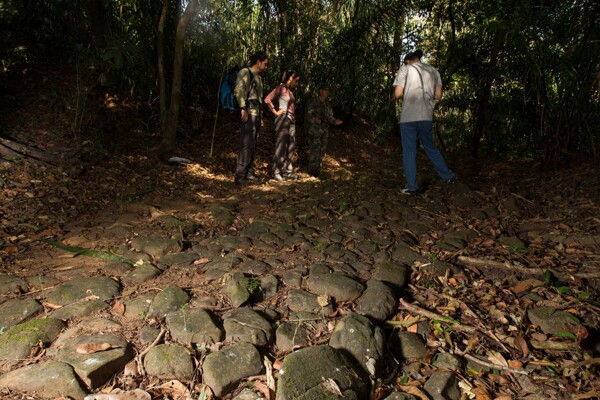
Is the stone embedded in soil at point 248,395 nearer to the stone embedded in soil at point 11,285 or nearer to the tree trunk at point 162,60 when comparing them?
the stone embedded in soil at point 11,285

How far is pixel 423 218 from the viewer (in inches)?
165

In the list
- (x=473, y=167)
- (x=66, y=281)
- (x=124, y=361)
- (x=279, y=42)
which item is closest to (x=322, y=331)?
(x=124, y=361)

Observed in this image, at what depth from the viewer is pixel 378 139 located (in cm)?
980

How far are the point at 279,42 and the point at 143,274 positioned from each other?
285 inches

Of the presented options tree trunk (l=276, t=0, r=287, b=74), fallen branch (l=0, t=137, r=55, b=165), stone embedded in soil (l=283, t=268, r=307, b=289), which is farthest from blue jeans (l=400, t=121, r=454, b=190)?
tree trunk (l=276, t=0, r=287, b=74)

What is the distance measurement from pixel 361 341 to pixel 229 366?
2.18ft

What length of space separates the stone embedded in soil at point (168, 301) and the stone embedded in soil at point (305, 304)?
0.63m

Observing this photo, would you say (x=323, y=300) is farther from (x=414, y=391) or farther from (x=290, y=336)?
(x=414, y=391)

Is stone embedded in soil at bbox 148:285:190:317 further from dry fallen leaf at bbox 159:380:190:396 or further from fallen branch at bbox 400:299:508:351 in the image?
fallen branch at bbox 400:299:508:351

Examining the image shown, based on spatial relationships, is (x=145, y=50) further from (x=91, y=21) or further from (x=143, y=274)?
(x=143, y=274)

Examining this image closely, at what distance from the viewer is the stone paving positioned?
1.97 m

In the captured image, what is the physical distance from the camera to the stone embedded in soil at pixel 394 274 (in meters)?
2.87

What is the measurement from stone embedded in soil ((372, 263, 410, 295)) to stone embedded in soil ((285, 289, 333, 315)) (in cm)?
51

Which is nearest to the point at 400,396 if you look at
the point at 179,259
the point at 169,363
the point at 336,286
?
the point at 336,286
